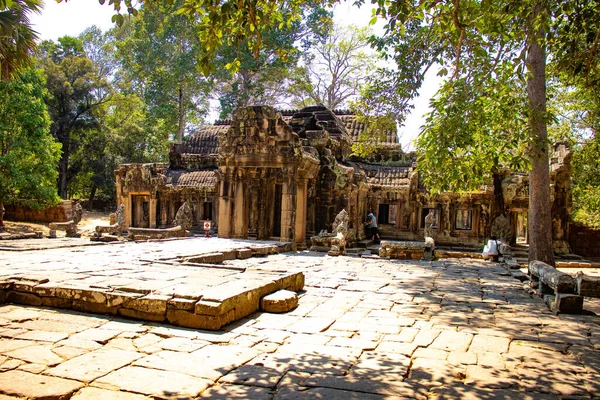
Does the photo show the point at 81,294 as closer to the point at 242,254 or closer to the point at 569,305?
the point at 242,254

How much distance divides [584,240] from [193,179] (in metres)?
18.9

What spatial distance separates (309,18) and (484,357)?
3251 cm

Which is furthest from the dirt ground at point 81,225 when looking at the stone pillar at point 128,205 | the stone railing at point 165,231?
the stone railing at point 165,231

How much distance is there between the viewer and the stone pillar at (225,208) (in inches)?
605

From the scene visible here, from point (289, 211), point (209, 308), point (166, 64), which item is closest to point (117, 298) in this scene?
point (209, 308)

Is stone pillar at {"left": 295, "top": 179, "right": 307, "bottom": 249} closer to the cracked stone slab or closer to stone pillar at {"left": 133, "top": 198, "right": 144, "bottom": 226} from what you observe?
stone pillar at {"left": 133, "top": 198, "right": 144, "bottom": 226}

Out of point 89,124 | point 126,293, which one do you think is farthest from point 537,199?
point 89,124

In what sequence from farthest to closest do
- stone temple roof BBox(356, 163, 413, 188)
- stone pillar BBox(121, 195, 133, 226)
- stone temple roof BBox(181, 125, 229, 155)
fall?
stone temple roof BBox(181, 125, 229, 155)
stone pillar BBox(121, 195, 133, 226)
stone temple roof BBox(356, 163, 413, 188)

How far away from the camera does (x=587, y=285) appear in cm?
757

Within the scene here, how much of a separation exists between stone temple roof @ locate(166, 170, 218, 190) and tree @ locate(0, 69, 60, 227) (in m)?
5.52

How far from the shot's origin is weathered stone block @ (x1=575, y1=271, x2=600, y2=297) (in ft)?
23.7

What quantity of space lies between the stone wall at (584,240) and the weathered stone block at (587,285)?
49.9 feet

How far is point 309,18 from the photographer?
109ft

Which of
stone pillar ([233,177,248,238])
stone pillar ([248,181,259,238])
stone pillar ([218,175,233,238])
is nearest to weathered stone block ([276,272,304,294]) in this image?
stone pillar ([233,177,248,238])
